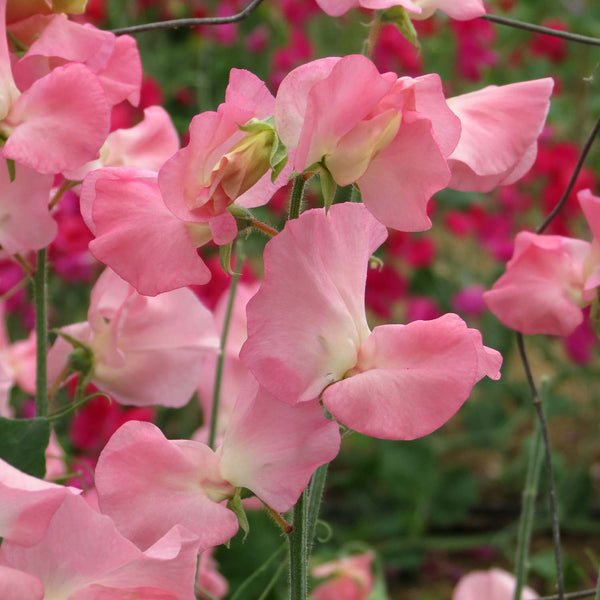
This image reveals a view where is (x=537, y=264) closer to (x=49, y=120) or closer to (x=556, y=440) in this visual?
(x=49, y=120)

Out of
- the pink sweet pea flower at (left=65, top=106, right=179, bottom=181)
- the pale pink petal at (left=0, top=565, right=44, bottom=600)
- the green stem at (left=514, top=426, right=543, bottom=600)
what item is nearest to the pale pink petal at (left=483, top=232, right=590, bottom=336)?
the green stem at (left=514, top=426, right=543, bottom=600)

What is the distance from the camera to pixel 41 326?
0.63 metres

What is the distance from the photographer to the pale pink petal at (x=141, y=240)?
0.45 meters

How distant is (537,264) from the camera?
2.15 ft

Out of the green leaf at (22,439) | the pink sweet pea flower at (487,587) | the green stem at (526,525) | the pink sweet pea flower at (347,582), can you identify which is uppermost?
the green leaf at (22,439)

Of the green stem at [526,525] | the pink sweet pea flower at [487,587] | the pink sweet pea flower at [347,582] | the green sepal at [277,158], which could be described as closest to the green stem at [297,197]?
the green sepal at [277,158]

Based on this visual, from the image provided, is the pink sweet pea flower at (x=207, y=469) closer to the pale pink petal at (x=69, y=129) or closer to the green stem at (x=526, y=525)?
the pale pink petal at (x=69, y=129)

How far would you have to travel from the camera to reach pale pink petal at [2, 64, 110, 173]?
19.8 inches

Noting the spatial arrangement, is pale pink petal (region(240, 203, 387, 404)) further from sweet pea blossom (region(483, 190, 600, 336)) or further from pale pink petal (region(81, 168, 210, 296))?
sweet pea blossom (region(483, 190, 600, 336))

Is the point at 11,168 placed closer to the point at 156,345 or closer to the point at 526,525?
the point at 156,345

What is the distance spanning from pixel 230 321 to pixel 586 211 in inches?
11.5

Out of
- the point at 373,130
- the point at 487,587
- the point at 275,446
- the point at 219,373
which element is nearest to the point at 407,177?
the point at 373,130

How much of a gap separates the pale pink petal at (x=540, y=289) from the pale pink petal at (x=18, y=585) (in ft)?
1.09

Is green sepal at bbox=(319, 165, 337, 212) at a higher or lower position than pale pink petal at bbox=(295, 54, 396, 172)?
lower
